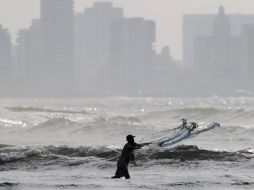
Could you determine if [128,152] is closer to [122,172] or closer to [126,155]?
[126,155]

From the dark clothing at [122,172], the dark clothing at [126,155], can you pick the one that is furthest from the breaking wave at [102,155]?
the dark clothing at [126,155]

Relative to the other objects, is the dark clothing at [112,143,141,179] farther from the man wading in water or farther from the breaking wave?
the breaking wave

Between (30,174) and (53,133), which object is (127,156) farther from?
(53,133)

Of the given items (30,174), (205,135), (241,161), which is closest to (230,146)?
(205,135)

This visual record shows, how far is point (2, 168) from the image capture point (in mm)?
27906

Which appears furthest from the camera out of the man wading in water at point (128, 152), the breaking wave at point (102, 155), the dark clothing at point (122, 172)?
the breaking wave at point (102, 155)

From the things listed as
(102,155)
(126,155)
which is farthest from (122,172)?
(102,155)

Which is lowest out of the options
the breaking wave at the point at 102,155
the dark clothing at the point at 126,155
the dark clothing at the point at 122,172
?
the breaking wave at the point at 102,155

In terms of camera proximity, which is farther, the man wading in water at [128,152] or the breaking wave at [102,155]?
the breaking wave at [102,155]

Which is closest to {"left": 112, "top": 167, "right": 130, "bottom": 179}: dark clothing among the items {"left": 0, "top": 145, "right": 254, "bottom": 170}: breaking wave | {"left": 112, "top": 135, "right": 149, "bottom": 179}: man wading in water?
{"left": 112, "top": 135, "right": 149, "bottom": 179}: man wading in water

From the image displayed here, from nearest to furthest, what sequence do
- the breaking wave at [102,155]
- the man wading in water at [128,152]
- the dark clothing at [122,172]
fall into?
the man wading in water at [128,152], the dark clothing at [122,172], the breaking wave at [102,155]

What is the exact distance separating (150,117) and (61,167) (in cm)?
6526

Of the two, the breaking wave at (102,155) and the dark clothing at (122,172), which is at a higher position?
the dark clothing at (122,172)

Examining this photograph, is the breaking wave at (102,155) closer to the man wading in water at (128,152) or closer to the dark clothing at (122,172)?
the dark clothing at (122,172)
